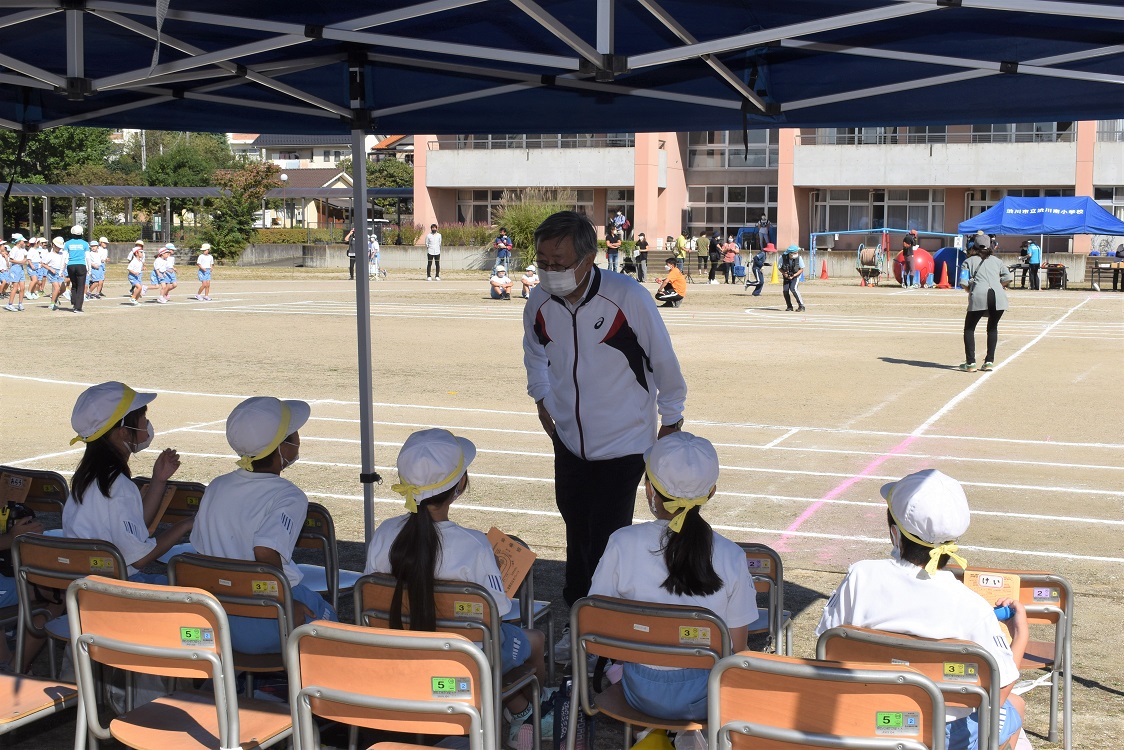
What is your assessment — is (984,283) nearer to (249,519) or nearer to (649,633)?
(249,519)

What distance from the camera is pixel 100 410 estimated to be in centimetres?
488

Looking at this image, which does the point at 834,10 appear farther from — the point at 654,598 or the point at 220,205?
the point at 220,205

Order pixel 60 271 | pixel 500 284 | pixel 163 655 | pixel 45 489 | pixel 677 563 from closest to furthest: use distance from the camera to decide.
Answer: pixel 163 655 → pixel 677 563 → pixel 45 489 → pixel 60 271 → pixel 500 284

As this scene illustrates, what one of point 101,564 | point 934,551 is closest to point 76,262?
point 101,564

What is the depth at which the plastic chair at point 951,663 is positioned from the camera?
324 cm

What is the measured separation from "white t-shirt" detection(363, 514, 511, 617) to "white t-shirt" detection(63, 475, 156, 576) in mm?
1312

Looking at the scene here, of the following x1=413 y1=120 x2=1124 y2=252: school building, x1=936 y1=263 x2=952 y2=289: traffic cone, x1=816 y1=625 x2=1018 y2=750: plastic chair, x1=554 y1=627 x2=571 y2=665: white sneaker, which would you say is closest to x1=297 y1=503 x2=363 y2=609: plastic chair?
x1=554 y1=627 x2=571 y2=665: white sneaker

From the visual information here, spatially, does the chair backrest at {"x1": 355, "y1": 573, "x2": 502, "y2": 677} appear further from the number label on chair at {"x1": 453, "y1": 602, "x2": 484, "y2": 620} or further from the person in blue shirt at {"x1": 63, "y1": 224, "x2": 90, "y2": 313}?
the person in blue shirt at {"x1": 63, "y1": 224, "x2": 90, "y2": 313}

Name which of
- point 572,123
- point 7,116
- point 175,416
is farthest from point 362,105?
point 175,416

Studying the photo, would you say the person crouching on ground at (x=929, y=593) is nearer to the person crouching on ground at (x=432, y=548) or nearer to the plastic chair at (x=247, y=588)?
the person crouching on ground at (x=432, y=548)

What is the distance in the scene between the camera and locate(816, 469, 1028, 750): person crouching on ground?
11.5ft

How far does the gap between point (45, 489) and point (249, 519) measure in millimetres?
1944

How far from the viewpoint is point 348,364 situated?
18.3 m

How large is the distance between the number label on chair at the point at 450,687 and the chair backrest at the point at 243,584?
3.15 feet
